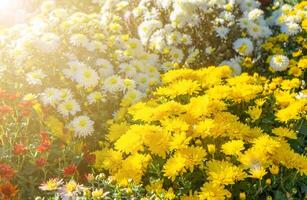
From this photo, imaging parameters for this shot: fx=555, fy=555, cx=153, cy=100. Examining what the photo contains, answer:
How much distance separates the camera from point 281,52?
5629 mm

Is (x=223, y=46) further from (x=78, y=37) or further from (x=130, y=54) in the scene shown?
(x=78, y=37)

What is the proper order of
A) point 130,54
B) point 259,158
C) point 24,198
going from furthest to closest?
point 130,54 < point 24,198 < point 259,158

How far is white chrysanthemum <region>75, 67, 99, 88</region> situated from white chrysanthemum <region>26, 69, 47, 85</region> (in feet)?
0.96

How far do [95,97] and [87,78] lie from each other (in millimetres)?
201

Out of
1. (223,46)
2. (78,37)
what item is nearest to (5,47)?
(78,37)

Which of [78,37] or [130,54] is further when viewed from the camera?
[130,54]

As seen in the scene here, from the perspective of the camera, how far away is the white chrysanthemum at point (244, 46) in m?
5.67

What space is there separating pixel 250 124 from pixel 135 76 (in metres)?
1.52

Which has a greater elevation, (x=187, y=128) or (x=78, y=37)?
(x=78, y=37)

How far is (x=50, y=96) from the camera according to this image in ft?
15.1

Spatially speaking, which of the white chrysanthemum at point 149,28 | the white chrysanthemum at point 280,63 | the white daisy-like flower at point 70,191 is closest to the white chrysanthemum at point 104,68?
the white chrysanthemum at point 149,28

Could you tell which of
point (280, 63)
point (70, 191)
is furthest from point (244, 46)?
point (70, 191)

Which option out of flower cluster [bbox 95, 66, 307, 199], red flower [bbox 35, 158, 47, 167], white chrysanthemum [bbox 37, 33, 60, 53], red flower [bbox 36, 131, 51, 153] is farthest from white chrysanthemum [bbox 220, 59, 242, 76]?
red flower [bbox 35, 158, 47, 167]

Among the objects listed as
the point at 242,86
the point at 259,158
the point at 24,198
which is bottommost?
the point at 24,198
